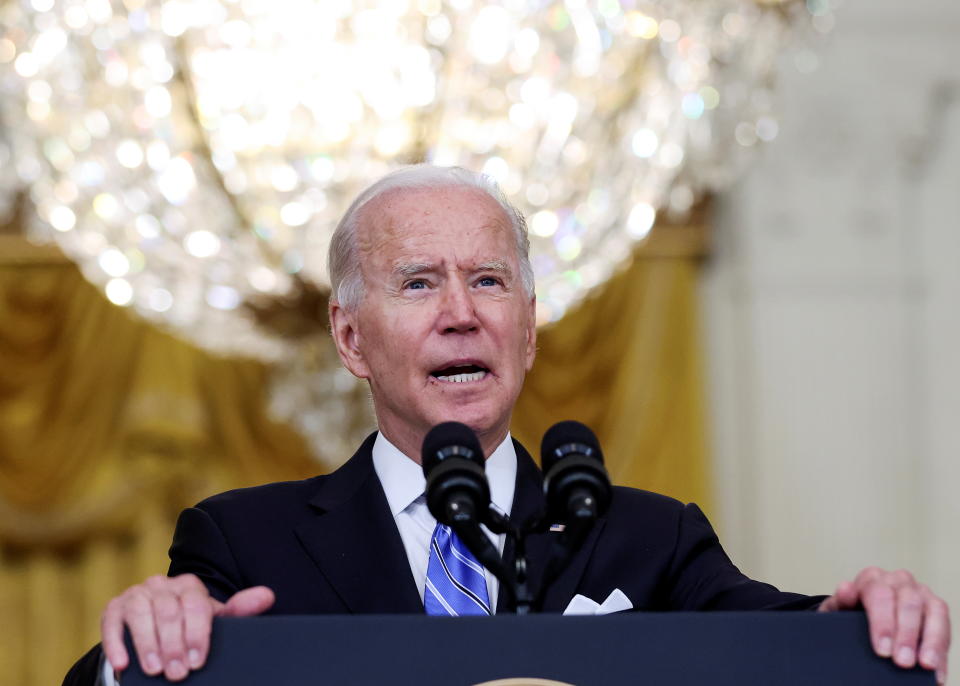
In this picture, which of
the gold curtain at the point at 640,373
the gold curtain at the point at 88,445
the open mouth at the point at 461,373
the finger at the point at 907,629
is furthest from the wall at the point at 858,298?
the finger at the point at 907,629

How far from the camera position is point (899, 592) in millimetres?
1639

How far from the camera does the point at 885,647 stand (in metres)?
1.57

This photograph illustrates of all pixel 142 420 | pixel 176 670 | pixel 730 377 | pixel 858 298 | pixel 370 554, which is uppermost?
pixel 858 298

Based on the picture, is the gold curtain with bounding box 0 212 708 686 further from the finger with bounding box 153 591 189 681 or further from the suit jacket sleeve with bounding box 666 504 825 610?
the finger with bounding box 153 591 189 681

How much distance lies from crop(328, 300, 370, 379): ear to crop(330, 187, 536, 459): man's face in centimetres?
3

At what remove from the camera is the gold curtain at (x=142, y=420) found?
20.5 feet

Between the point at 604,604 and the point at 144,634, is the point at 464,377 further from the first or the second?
the point at 144,634

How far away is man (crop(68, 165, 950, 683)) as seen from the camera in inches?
80.4

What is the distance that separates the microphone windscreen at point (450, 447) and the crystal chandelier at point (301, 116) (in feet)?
5.47

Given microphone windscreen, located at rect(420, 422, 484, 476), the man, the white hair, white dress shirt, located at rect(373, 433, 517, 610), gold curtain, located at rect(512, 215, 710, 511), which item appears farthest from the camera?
gold curtain, located at rect(512, 215, 710, 511)

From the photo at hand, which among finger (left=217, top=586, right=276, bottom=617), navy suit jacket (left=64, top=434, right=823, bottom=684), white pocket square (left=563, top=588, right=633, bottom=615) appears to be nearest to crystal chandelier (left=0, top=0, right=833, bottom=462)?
navy suit jacket (left=64, top=434, right=823, bottom=684)

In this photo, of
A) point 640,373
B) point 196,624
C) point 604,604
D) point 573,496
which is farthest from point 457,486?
point 640,373

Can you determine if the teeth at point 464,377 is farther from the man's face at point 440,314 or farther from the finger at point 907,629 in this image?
the finger at point 907,629

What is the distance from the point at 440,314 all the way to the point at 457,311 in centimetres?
3
